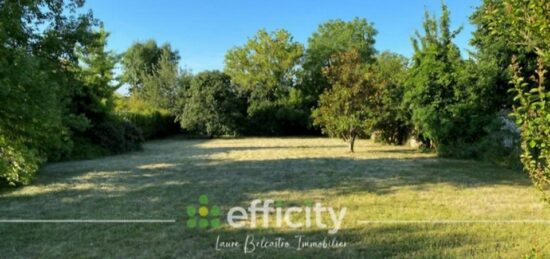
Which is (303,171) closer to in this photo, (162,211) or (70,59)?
(162,211)

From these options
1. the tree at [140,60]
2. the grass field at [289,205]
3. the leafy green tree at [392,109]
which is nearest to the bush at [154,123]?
the leafy green tree at [392,109]

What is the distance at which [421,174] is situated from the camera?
9461mm

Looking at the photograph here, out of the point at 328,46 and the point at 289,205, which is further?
the point at 328,46

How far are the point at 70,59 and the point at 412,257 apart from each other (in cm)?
761

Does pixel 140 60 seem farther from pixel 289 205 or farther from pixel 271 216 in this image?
pixel 271 216

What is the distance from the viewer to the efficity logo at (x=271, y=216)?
17.7ft

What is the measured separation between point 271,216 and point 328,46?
95.3ft

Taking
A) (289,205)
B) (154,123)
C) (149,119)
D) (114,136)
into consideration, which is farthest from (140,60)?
(289,205)

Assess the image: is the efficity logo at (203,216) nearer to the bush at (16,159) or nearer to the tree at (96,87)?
the bush at (16,159)

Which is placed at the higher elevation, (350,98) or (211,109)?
(211,109)

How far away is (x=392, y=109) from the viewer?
16.4 meters

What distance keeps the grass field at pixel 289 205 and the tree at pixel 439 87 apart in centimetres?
210

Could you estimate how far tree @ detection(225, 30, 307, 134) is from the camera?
28.0 metres

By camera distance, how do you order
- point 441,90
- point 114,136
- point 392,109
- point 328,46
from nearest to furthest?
point 441,90 < point 114,136 < point 392,109 < point 328,46
